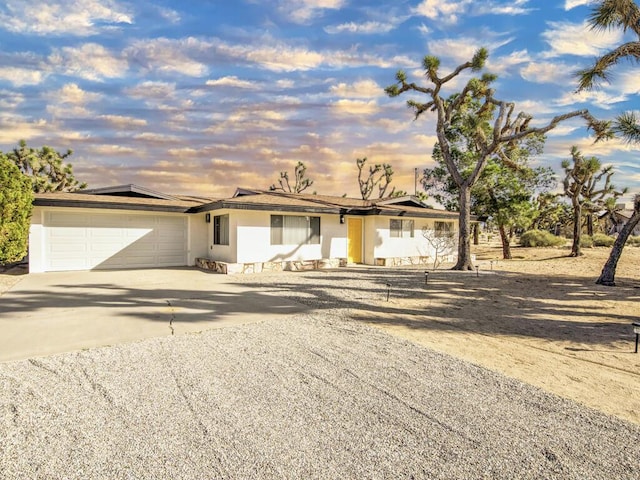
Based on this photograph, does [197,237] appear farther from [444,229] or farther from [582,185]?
[582,185]

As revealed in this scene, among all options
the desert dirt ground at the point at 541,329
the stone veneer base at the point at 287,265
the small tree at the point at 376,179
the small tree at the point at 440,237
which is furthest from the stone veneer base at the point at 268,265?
the small tree at the point at 376,179

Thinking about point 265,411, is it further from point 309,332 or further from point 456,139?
point 456,139

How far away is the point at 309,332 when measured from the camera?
18.5 feet

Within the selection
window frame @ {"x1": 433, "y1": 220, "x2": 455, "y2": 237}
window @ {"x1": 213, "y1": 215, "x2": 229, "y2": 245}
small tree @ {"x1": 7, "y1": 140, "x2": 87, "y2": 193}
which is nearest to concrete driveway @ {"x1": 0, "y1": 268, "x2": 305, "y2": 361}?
window @ {"x1": 213, "y1": 215, "x2": 229, "y2": 245}

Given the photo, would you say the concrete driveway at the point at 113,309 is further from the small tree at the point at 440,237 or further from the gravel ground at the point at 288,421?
the small tree at the point at 440,237

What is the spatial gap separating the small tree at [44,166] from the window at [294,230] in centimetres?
1792

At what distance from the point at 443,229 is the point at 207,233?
1289 centimetres

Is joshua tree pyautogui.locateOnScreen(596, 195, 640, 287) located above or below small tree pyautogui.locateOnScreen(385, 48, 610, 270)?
below

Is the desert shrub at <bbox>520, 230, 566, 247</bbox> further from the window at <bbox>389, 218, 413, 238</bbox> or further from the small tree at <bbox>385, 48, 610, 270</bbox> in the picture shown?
the window at <bbox>389, 218, 413, 238</bbox>

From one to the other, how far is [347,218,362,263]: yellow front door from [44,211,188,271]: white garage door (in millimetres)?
7787

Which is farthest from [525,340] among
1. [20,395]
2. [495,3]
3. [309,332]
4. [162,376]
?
[495,3]

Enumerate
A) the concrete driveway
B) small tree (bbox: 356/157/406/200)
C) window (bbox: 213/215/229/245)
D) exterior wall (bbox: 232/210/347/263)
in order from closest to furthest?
Result: the concrete driveway → exterior wall (bbox: 232/210/347/263) → window (bbox: 213/215/229/245) → small tree (bbox: 356/157/406/200)

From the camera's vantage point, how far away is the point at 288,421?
2.91 meters

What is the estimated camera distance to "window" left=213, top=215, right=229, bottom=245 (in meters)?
14.2
